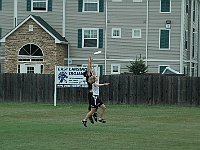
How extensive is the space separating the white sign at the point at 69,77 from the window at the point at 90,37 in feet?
45.8

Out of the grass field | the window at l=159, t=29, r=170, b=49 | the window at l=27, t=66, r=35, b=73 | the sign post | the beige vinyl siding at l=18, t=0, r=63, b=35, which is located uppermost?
the beige vinyl siding at l=18, t=0, r=63, b=35

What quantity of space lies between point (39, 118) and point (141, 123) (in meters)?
4.78

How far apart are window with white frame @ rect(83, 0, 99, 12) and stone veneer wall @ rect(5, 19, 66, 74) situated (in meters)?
3.59

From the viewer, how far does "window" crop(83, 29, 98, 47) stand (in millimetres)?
51750

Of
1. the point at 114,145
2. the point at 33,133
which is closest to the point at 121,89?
the point at 33,133

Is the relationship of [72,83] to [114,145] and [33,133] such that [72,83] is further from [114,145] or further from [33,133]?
[114,145]

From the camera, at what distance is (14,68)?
51.3m

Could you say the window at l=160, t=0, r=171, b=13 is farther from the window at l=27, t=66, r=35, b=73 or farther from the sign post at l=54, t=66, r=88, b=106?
the sign post at l=54, t=66, r=88, b=106

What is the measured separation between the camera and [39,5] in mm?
52406

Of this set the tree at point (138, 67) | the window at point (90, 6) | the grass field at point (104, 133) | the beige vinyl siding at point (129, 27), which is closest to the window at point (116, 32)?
the beige vinyl siding at point (129, 27)

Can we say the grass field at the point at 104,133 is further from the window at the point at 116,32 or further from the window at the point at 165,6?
the window at the point at 165,6

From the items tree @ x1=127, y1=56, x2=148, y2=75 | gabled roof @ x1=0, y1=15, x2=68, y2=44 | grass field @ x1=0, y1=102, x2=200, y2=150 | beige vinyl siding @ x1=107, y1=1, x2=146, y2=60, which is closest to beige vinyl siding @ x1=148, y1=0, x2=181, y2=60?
beige vinyl siding @ x1=107, y1=1, x2=146, y2=60

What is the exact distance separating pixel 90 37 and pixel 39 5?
4.81 metres

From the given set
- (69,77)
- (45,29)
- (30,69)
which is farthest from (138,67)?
(69,77)
